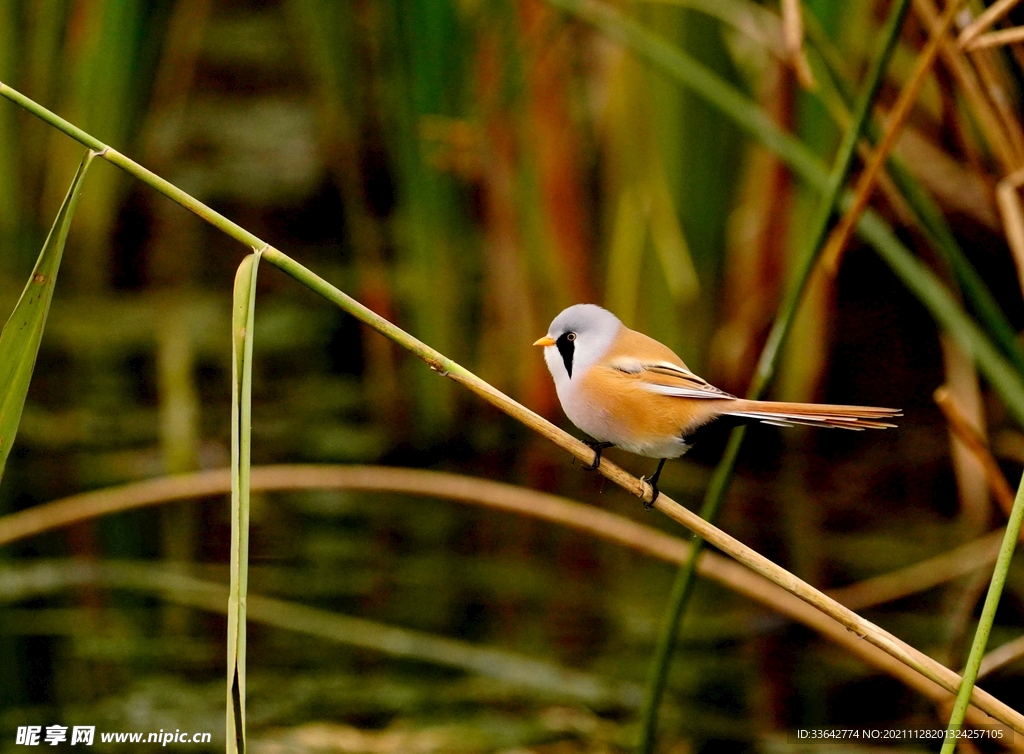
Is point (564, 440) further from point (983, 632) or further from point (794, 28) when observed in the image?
point (794, 28)

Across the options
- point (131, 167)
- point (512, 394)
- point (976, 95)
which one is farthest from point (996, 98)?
point (512, 394)

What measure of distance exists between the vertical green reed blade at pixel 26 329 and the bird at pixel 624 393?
62cm

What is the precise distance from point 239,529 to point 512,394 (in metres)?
3.19

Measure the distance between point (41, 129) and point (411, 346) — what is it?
5174 mm

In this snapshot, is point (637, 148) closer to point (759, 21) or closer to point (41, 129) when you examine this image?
point (759, 21)

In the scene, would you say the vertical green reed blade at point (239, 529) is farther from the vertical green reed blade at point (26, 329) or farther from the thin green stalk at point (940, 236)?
the thin green stalk at point (940, 236)

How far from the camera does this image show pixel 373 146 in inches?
239

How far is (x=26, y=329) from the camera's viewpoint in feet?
3.92

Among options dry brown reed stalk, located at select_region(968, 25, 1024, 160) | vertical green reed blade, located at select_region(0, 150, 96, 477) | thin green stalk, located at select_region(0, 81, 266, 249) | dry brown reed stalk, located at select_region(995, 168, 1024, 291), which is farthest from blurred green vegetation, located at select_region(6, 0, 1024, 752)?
vertical green reed blade, located at select_region(0, 150, 96, 477)

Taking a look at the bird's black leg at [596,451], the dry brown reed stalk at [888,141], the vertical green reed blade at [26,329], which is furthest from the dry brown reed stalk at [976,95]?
the vertical green reed blade at [26,329]

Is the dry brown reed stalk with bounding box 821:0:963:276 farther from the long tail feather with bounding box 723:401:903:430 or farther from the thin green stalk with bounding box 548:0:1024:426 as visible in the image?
the long tail feather with bounding box 723:401:903:430

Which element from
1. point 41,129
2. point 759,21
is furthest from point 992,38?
point 41,129

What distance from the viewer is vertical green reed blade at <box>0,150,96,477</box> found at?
1188 mm

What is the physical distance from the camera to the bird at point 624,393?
1.52 meters
